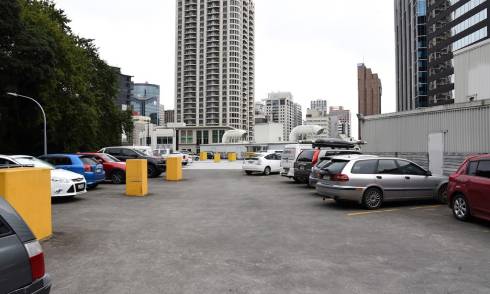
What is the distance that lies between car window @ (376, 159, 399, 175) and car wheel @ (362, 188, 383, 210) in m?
0.58

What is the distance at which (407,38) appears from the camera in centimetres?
12812

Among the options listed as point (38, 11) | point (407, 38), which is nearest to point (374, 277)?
point (38, 11)

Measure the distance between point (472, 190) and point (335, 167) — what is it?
358 cm

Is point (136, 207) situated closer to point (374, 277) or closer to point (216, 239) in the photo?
point (216, 239)

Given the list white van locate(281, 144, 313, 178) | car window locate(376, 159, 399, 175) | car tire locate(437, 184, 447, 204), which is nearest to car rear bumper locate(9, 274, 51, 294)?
car window locate(376, 159, 399, 175)

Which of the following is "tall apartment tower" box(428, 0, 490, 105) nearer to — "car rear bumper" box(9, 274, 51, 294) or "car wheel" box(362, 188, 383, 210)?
"car wheel" box(362, 188, 383, 210)

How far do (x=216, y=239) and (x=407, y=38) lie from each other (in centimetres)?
13764

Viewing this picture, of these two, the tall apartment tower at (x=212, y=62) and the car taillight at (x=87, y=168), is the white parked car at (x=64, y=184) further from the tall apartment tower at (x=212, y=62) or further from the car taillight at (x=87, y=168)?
the tall apartment tower at (x=212, y=62)

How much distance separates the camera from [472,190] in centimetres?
861

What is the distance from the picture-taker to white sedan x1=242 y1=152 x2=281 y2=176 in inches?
1040

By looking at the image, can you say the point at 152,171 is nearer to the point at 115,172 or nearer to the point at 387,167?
the point at 115,172

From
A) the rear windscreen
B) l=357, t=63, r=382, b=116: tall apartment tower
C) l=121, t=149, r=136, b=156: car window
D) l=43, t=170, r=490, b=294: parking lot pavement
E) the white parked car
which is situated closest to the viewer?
l=43, t=170, r=490, b=294: parking lot pavement

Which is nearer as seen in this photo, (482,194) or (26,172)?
(26,172)

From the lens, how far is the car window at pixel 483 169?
835 cm
